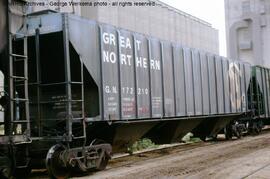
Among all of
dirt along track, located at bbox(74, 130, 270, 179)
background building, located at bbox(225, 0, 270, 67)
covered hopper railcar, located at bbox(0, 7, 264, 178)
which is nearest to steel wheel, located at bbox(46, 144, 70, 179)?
covered hopper railcar, located at bbox(0, 7, 264, 178)

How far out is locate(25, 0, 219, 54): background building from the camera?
159 ft

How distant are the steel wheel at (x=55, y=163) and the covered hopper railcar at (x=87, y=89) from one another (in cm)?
2

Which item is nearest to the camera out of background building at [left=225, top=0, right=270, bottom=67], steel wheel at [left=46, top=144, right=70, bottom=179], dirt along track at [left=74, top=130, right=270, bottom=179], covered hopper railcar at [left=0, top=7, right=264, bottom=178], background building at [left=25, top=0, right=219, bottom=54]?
steel wheel at [left=46, top=144, right=70, bottom=179]

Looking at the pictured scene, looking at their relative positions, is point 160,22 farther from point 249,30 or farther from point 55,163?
point 55,163

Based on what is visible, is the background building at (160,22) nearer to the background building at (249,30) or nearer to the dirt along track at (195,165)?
the background building at (249,30)

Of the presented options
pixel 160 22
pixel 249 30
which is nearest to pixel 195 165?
pixel 249 30

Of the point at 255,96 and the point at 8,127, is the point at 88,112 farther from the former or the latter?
the point at 255,96

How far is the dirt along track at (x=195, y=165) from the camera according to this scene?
33.1 ft

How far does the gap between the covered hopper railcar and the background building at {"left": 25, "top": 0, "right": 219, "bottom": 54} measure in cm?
2810

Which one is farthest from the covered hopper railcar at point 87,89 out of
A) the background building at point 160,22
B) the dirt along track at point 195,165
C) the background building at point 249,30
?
the background building at point 249,30

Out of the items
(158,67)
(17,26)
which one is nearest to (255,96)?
(158,67)

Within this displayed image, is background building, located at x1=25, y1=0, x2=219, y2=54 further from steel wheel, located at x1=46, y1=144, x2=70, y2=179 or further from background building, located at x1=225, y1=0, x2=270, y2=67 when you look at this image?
steel wheel, located at x1=46, y1=144, x2=70, y2=179

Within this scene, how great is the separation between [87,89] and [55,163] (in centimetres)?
220

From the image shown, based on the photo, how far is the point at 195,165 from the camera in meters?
11.7
